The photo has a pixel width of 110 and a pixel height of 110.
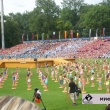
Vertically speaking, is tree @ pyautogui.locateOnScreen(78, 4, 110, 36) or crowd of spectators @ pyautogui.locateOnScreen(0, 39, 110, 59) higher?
tree @ pyautogui.locateOnScreen(78, 4, 110, 36)

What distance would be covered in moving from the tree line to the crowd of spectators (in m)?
6.93

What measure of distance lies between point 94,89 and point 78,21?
88.0m

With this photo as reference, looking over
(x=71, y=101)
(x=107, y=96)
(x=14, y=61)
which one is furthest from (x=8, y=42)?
(x=107, y=96)

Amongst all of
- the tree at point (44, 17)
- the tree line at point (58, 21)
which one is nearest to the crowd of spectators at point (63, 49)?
the tree line at point (58, 21)

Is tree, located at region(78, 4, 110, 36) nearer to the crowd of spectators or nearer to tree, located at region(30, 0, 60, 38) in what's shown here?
tree, located at region(30, 0, 60, 38)

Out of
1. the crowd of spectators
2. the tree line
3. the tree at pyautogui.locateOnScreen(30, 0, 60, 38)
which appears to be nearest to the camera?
the crowd of spectators

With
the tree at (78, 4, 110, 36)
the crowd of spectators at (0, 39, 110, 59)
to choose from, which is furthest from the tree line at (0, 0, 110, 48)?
the crowd of spectators at (0, 39, 110, 59)

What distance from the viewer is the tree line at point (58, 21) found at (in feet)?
285

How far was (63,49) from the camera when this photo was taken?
7300 centimetres

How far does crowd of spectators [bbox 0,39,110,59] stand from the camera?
6644cm

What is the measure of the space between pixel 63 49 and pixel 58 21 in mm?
27008

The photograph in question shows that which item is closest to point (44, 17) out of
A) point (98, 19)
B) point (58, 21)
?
point (58, 21)

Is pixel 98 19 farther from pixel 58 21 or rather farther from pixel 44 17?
pixel 44 17

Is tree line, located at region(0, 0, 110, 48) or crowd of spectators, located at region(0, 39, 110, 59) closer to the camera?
crowd of spectators, located at region(0, 39, 110, 59)
